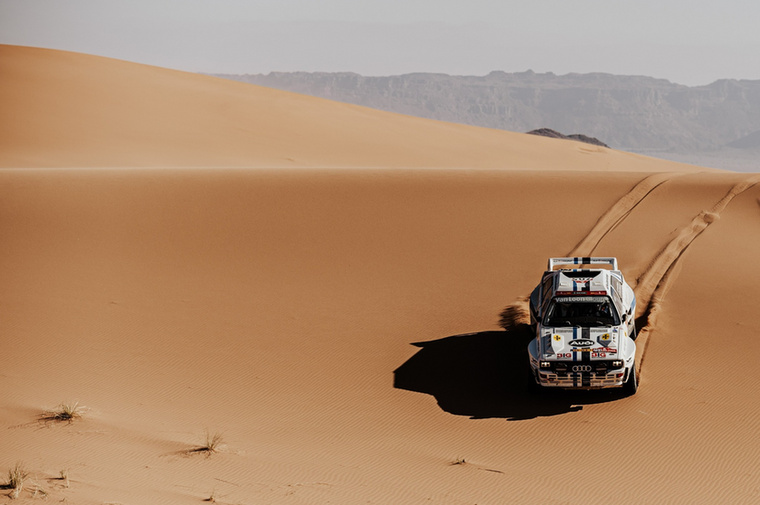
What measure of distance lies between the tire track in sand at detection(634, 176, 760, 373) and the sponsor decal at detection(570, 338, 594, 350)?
1687 mm

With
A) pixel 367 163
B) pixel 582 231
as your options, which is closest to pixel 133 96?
pixel 367 163

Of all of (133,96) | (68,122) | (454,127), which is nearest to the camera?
(68,122)

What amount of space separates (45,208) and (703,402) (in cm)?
1587

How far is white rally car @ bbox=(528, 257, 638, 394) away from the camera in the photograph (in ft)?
35.6

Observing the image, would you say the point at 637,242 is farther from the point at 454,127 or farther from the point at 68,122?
the point at 454,127

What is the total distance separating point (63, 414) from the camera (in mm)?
10742

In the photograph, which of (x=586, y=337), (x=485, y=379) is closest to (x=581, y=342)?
(x=586, y=337)

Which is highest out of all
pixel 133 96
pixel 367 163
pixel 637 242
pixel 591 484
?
pixel 133 96

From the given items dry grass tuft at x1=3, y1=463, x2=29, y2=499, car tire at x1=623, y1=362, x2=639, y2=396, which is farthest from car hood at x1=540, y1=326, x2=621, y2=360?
dry grass tuft at x1=3, y1=463, x2=29, y2=499

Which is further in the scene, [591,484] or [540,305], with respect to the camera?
[540,305]

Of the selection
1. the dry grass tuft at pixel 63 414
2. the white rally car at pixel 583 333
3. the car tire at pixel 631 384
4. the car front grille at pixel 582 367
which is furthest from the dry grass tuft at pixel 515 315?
the dry grass tuft at pixel 63 414

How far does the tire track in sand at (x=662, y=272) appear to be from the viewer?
13.7 meters

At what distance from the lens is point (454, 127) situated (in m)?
52.3

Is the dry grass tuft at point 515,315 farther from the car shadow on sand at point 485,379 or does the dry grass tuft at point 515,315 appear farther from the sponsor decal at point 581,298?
the sponsor decal at point 581,298
